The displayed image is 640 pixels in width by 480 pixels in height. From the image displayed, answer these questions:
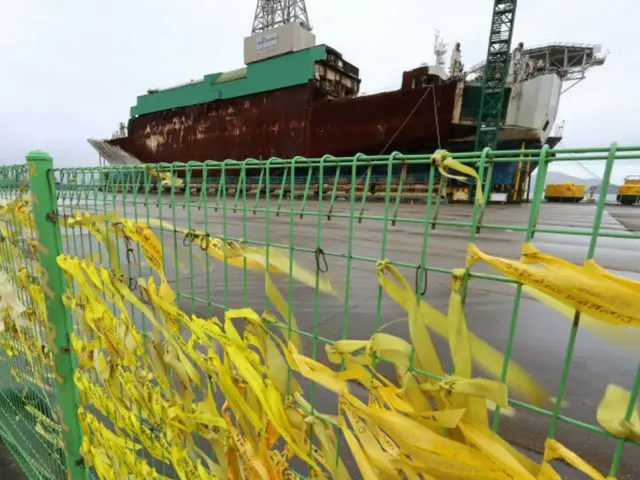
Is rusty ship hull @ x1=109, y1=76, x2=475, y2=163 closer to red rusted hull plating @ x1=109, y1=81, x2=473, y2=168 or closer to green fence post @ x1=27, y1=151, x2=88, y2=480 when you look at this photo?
red rusted hull plating @ x1=109, y1=81, x2=473, y2=168

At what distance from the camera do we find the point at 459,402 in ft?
2.27

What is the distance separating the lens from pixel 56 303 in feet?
5.15

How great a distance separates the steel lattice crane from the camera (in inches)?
637

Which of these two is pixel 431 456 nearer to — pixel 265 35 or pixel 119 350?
pixel 119 350

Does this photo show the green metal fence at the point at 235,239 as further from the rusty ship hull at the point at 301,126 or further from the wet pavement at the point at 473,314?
the rusty ship hull at the point at 301,126

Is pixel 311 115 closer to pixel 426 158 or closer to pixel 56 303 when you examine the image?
pixel 56 303

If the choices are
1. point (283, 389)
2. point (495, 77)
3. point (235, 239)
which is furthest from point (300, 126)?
point (283, 389)

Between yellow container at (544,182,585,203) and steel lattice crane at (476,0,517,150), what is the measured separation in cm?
1207

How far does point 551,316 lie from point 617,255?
4.28 metres

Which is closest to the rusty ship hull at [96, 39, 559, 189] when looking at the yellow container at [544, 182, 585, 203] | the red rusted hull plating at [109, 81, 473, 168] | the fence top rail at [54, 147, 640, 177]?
the red rusted hull plating at [109, 81, 473, 168]

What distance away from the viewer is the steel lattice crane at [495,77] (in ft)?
53.1

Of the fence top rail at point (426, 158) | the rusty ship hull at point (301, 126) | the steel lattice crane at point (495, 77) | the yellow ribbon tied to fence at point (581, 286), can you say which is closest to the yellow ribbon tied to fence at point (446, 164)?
the fence top rail at point (426, 158)

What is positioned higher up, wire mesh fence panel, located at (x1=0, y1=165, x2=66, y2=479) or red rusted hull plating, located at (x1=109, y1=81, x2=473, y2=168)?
red rusted hull plating, located at (x1=109, y1=81, x2=473, y2=168)

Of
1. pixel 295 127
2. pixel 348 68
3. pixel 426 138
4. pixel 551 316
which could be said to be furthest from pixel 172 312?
pixel 348 68
